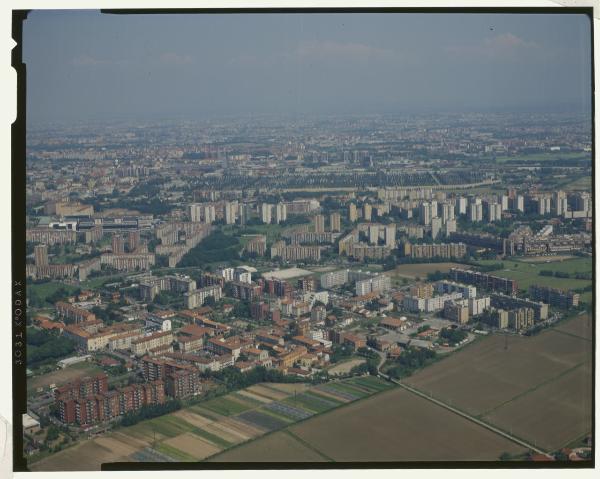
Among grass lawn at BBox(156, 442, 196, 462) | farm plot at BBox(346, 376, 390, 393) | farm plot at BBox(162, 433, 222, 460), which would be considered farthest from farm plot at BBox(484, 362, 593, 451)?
grass lawn at BBox(156, 442, 196, 462)

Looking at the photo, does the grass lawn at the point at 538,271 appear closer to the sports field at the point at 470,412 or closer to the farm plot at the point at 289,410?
the sports field at the point at 470,412

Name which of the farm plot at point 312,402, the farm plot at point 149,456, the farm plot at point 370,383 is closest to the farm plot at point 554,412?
the farm plot at point 370,383

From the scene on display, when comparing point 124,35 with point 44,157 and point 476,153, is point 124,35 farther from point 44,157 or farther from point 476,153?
point 476,153

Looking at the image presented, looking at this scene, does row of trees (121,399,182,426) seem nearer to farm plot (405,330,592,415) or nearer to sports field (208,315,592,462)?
sports field (208,315,592,462)

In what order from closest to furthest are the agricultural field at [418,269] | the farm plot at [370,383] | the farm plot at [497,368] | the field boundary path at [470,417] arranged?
the field boundary path at [470,417] → the farm plot at [497,368] → the farm plot at [370,383] → the agricultural field at [418,269]

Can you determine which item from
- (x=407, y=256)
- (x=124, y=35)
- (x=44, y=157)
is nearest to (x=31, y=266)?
(x=44, y=157)
